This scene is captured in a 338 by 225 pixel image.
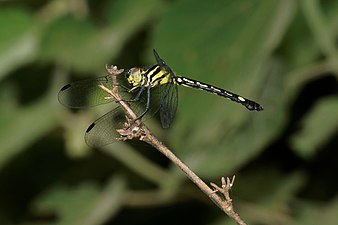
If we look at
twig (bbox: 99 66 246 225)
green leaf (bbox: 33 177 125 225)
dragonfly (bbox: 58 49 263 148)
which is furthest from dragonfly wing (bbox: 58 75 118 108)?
green leaf (bbox: 33 177 125 225)

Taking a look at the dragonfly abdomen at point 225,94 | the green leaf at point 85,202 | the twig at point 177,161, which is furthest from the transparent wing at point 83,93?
the green leaf at point 85,202

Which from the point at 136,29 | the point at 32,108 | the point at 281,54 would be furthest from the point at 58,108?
the point at 281,54

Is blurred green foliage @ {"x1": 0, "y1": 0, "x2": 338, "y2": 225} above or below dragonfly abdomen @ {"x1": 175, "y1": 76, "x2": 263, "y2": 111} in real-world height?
above

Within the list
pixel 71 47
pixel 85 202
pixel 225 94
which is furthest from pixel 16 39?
pixel 225 94

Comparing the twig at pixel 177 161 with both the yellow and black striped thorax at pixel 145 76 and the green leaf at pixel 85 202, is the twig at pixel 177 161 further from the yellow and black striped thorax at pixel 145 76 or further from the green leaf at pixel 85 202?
the green leaf at pixel 85 202

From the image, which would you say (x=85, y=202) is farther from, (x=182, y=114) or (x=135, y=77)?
(x=135, y=77)

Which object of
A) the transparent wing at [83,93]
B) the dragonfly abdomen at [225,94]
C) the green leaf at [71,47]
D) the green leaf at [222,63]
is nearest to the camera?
the transparent wing at [83,93]

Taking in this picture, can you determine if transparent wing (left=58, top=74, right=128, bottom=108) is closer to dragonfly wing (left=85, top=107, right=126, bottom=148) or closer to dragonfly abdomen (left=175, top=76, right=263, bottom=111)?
dragonfly wing (left=85, top=107, right=126, bottom=148)
